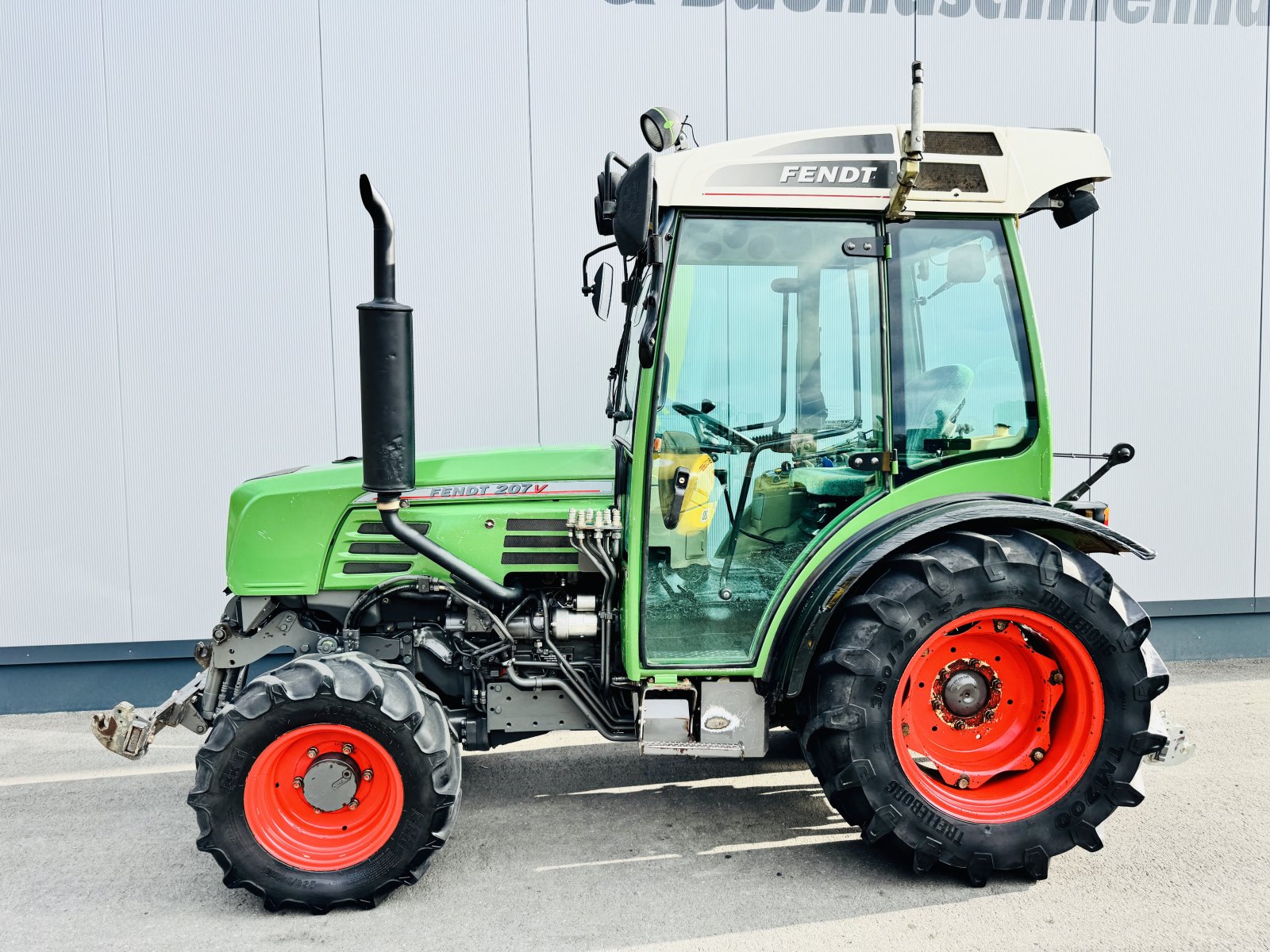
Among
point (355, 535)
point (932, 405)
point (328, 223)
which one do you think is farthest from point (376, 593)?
point (328, 223)

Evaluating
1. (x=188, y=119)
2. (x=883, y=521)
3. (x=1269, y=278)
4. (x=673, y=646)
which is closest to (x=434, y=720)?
(x=673, y=646)

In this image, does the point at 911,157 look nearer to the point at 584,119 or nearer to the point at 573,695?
the point at 573,695

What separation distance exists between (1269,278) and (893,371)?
4102 millimetres

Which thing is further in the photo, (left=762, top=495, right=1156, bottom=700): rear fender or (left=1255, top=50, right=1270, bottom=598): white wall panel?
(left=1255, top=50, right=1270, bottom=598): white wall panel

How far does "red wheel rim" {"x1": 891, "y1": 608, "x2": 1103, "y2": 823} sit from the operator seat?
58 cm

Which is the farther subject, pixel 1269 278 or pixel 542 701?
pixel 1269 278

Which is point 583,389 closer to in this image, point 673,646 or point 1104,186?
point 673,646

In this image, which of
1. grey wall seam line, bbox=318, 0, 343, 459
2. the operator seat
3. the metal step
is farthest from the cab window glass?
grey wall seam line, bbox=318, 0, 343, 459

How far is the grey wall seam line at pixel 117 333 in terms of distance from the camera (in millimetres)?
4852

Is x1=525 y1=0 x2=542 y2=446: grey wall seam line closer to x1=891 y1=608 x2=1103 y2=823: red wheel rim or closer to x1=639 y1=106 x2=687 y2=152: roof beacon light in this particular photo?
x1=639 y1=106 x2=687 y2=152: roof beacon light

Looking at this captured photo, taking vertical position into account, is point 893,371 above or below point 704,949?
above

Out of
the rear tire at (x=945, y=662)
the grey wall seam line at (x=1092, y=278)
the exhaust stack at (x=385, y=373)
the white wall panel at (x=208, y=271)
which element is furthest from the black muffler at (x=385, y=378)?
the grey wall seam line at (x=1092, y=278)

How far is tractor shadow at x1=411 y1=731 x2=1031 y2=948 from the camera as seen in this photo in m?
2.73

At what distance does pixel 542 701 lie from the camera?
3.23 meters
